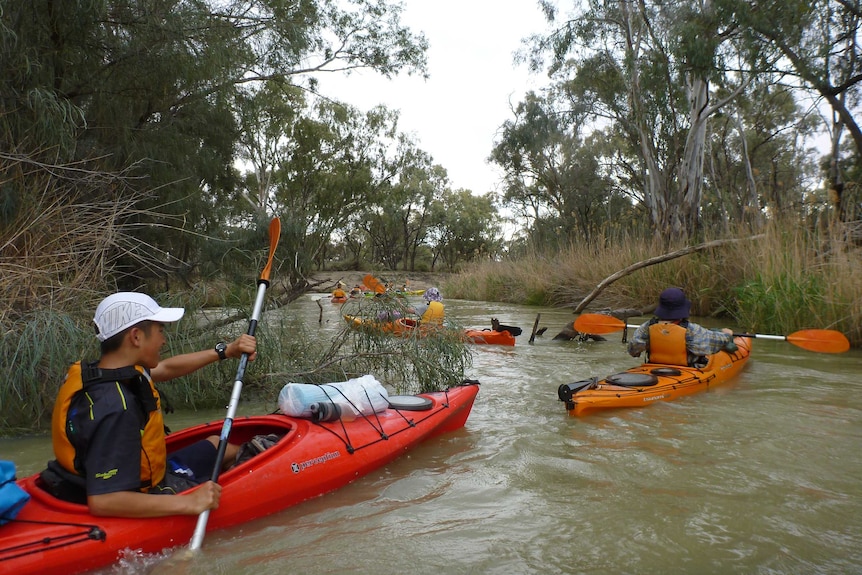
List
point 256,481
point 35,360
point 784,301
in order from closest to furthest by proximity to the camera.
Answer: point 256,481 → point 35,360 → point 784,301

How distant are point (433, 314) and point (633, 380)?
8.14 ft

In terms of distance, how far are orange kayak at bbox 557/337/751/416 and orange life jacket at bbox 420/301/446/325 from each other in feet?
4.24

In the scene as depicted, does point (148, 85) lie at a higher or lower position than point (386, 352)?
higher

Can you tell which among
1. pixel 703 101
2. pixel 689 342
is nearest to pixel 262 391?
pixel 689 342

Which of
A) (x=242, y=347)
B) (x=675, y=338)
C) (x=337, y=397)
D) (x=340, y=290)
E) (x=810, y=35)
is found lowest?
(x=337, y=397)

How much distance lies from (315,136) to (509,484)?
22.0 metres

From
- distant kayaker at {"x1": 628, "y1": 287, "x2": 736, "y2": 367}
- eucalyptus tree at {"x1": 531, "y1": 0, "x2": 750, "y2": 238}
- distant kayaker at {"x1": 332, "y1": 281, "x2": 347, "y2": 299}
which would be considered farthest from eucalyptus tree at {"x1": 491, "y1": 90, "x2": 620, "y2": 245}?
distant kayaker at {"x1": 628, "y1": 287, "x2": 736, "y2": 367}

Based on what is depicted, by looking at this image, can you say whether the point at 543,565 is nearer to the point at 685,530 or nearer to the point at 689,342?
the point at 685,530

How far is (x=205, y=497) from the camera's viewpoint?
8.18 feet

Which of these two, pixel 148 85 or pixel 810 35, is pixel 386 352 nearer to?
pixel 148 85

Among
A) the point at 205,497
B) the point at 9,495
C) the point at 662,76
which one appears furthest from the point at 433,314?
the point at 662,76

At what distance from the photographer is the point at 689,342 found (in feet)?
17.6

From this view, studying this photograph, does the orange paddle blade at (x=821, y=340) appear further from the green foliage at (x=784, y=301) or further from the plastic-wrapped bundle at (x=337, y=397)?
the plastic-wrapped bundle at (x=337, y=397)

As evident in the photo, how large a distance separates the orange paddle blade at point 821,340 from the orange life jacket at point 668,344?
1.71 metres
